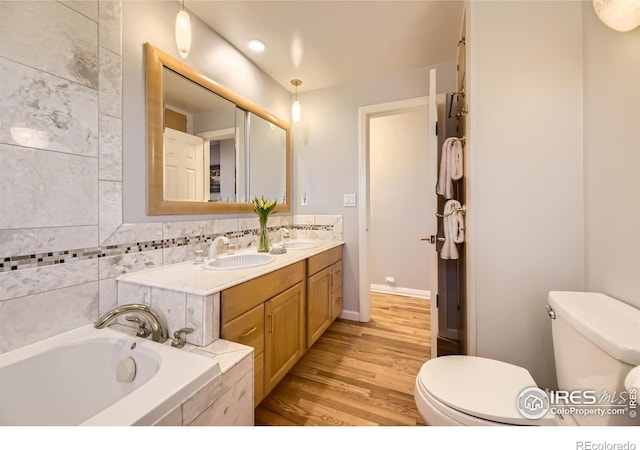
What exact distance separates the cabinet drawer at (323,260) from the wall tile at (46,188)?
1223 millimetres

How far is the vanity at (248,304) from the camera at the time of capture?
1.04 metres

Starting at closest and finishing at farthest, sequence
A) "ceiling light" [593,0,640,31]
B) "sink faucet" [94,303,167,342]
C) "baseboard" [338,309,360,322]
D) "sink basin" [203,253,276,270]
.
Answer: "ceiling light" [593,0,640,31]
"sink faucet" [94,303,167,342]
"sink basin" [203,253,276,270]
"baseboard" [338,309,360,322]

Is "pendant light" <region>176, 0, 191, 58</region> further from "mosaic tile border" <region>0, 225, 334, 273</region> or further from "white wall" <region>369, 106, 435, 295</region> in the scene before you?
"white wall" <region>369, 106, 435, 295</region>

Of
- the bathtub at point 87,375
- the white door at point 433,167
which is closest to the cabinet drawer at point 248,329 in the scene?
the bathtub at point 87,375

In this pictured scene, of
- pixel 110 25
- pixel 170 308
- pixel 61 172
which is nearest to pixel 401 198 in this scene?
pixel 170 308

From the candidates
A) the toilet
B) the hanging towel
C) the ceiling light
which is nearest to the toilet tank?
the toilet

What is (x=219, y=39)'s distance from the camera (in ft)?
5.87

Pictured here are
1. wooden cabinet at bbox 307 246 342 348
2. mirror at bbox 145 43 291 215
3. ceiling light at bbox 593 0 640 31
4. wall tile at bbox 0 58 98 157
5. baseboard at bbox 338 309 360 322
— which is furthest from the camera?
baseboard at bbox 338 309 360 322

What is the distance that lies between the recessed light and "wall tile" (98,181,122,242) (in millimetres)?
1404

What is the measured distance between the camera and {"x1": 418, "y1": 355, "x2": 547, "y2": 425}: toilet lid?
78 centimetres

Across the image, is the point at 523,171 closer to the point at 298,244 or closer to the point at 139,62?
the point at 298,244

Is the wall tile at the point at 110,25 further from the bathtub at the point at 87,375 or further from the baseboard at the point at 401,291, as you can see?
the baseboard at the point at 401,291
